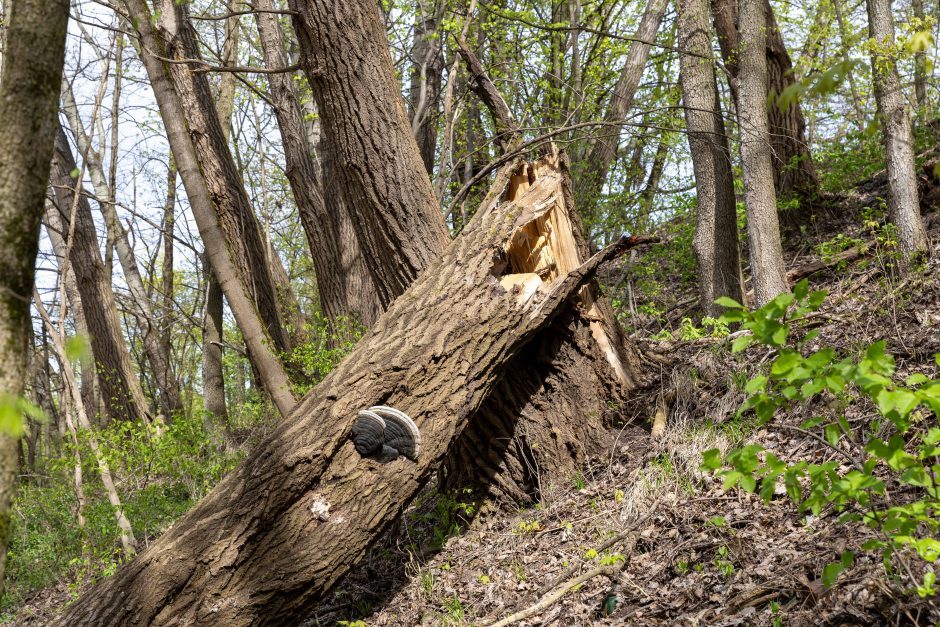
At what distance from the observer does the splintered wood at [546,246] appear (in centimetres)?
448

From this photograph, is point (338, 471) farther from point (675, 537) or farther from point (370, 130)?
point (370, 130)

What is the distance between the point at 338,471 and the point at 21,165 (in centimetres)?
238

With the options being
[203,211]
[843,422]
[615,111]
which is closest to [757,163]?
[615,111]

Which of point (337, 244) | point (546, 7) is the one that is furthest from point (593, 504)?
point (546, 7)

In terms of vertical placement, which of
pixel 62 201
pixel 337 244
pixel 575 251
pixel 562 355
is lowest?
pixel 562 355

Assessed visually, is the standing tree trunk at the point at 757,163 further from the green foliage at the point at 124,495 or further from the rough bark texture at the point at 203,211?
the green foliage at the point at 124,495

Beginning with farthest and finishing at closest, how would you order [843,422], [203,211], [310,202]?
1. [310,202]
2. [203,211]
3. [843,422]

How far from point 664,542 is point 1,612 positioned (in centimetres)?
644

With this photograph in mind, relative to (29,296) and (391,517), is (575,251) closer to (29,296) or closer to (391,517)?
(391,517)

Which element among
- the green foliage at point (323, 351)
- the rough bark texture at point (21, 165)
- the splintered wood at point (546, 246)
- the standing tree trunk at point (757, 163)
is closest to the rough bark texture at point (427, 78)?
the green foliage at point (323, 351)

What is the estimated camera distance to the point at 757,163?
22.2 feet

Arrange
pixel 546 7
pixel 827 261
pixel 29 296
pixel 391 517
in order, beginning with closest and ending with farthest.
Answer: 1. pixel 29 296
2. pixel 391 517
3. pixel 827 261
4. pixel 546 7

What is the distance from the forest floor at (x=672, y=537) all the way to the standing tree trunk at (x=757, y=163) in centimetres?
90

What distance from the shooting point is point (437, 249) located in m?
4.76
